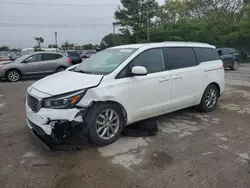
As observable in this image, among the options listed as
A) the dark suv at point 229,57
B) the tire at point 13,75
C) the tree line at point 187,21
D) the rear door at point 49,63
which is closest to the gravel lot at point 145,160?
the tire at point 13,75

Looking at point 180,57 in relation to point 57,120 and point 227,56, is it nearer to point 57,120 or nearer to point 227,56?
point 57,120

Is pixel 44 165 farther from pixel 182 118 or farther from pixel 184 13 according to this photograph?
pixel 184 13

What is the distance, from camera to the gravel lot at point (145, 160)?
3.19m

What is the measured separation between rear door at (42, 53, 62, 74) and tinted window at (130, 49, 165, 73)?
382 inches

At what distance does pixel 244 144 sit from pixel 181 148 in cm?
106

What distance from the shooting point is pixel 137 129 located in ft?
15.9

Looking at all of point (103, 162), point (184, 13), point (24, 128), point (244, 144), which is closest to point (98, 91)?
point (103, 162)

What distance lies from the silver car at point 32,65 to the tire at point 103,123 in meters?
10.1

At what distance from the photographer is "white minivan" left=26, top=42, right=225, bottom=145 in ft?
12.7

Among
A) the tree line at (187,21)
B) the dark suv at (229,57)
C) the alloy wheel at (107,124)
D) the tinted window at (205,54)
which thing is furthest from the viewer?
the tree line at (187,21)

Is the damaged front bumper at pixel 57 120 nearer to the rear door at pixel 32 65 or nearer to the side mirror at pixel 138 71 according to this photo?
the side mirror at pixel 138 71

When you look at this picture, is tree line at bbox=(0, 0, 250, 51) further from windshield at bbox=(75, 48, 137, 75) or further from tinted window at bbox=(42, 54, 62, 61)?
windshield at bbox=(75, 48, 137, 75)

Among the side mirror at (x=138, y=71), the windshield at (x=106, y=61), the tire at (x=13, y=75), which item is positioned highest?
the windshield at (x=106, y=61)

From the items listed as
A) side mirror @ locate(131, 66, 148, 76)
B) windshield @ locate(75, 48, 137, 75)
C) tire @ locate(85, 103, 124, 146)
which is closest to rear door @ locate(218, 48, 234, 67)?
windshield @ locate(75, 48, 137, 75)
